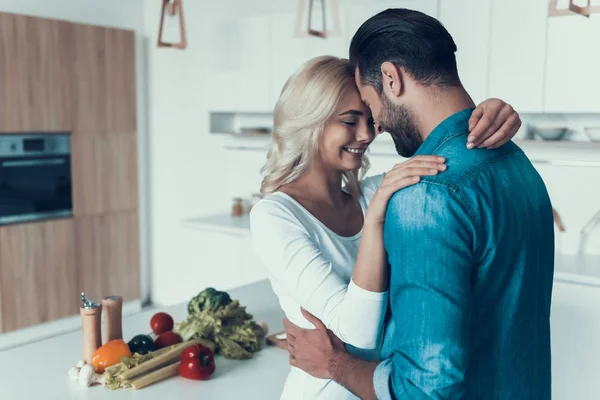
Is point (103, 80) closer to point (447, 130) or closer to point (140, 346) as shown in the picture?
point (140, 346)

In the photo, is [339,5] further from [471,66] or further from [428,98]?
[428,98]

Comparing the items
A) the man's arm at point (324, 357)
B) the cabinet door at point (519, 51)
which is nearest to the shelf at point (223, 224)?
the cabinet door at point (519, 51)

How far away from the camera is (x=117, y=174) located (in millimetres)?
5238

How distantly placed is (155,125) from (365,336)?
461 cm

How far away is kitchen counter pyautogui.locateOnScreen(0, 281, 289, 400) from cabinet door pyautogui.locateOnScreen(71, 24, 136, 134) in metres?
3.06

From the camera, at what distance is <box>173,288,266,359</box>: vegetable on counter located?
196 cm

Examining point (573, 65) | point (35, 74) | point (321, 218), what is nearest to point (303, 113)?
point (321, 218)

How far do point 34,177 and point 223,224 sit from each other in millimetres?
1395

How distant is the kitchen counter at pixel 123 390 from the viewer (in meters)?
1.71

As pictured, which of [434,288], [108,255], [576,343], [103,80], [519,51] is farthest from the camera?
[108,255]

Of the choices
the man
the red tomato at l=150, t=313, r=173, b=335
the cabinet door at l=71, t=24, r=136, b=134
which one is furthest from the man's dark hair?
the cabinet door at l=71, t=24, r=136, b=134

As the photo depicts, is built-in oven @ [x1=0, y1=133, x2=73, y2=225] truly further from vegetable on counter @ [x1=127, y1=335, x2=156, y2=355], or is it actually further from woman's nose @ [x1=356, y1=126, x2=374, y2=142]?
woman's nose @ [x1=356, y1=126, x2=374, y2=142]

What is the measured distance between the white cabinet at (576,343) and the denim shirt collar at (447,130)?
2503mm

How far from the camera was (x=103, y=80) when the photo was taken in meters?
5.03
